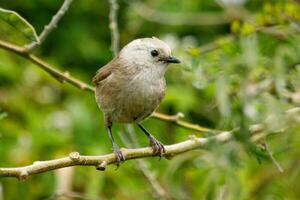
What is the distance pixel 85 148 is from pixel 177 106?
0.95 meters

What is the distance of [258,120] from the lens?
2.31 meters

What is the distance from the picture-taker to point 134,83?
4.44 metres

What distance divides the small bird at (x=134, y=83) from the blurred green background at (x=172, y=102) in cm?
15

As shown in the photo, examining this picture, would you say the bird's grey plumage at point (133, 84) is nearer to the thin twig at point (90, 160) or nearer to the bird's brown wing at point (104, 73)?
the bird's brown wing at point (104, 73)

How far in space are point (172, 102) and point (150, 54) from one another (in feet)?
4.91

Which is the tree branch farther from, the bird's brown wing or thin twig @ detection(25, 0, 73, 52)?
the bird's brown wing

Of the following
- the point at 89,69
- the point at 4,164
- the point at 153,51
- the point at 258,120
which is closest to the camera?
the point at 258,120

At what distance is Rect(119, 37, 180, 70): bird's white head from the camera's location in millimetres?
4547

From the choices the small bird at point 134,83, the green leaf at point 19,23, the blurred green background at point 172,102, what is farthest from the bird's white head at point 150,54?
the green leaf at point 19,23

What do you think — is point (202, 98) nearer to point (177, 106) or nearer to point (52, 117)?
point (177, 106)

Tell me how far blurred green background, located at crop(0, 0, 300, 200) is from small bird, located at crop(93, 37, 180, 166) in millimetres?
154

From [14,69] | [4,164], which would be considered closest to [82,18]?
[14,69]

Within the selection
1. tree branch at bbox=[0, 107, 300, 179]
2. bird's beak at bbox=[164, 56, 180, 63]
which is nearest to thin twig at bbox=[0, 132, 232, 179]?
tree branch at bbox=[0, 107, 300, 179]

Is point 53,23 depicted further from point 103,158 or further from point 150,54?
point 150,54
